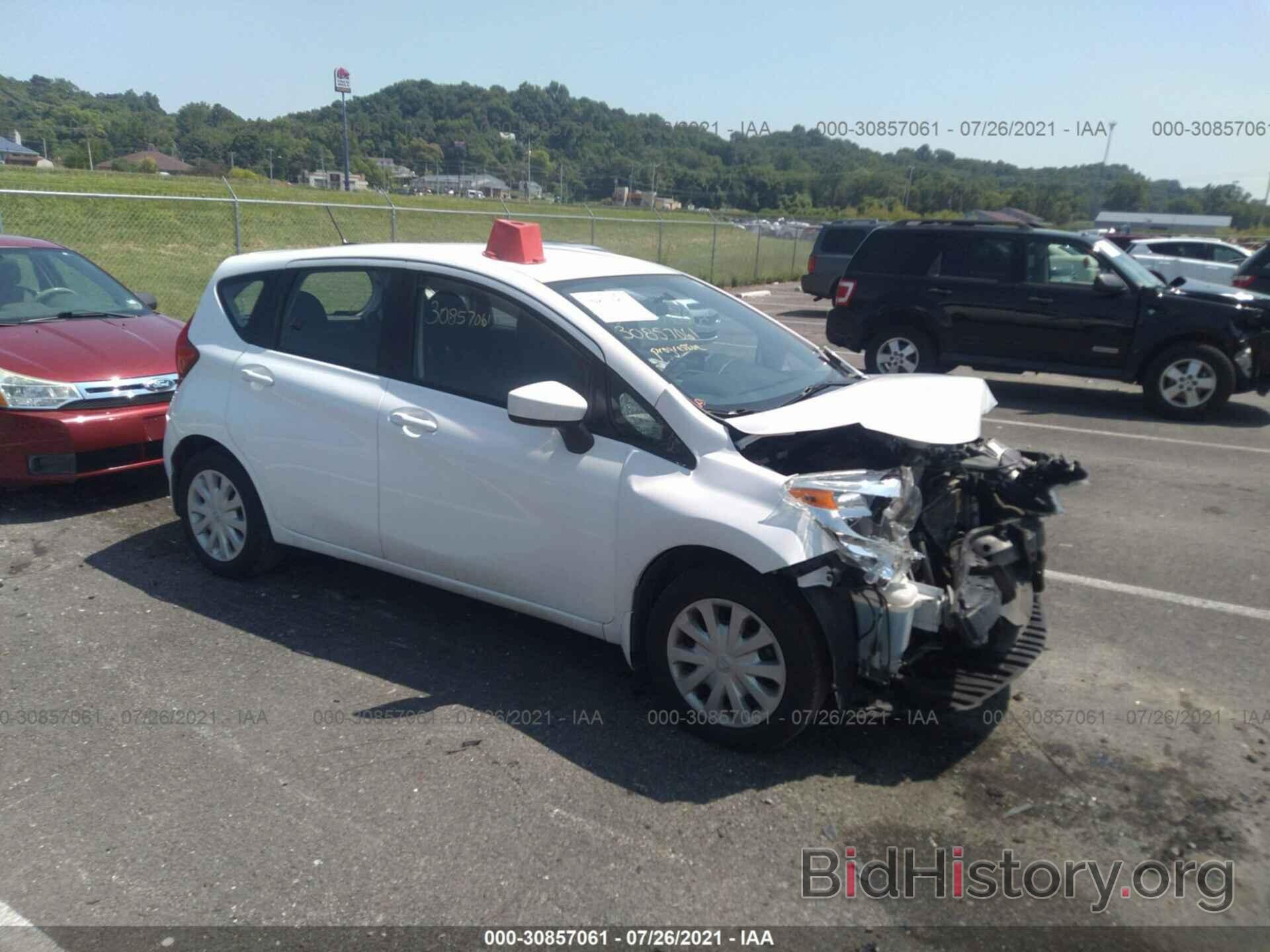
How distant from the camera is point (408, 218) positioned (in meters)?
29.3

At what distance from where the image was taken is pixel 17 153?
43.2 meters

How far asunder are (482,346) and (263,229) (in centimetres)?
2674

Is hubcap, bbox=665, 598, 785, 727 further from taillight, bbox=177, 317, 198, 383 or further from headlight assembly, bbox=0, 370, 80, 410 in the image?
headlight assembly, bbox=0, 370, 80, 410

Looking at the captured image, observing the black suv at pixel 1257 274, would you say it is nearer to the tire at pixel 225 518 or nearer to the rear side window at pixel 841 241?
the rear side window at pixel 841 241

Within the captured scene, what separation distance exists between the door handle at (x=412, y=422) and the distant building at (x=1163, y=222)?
128 feet

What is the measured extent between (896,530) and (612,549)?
1.07m

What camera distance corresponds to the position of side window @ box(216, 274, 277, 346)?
5.14 metres

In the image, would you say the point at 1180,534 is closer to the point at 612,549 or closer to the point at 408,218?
the point at 612,549

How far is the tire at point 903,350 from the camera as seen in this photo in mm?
11688

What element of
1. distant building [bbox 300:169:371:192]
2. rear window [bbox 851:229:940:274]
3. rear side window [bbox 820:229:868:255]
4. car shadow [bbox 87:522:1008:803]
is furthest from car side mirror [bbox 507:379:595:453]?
distant building [bbox 300:169:371:192]

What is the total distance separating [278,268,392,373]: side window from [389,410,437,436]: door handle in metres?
0.34

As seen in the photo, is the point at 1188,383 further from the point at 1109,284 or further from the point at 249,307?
the point at 249,307

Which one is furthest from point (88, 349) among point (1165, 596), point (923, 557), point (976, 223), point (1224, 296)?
point (1224, 296)

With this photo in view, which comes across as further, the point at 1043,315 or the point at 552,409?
the point at 1043,315
